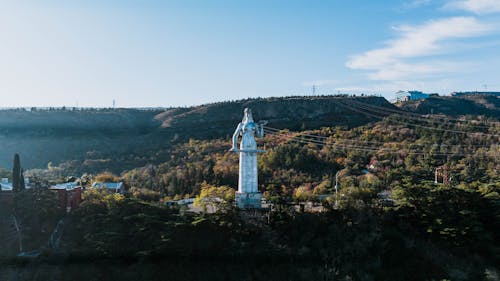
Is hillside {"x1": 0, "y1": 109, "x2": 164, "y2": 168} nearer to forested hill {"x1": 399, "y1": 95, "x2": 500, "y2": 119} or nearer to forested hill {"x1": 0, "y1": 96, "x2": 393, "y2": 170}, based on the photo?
→ forested hill {"x1": 0, "y1": 96, "x2": 393, "y2": 170}

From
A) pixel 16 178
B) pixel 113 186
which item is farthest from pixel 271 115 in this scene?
pixel 16 178

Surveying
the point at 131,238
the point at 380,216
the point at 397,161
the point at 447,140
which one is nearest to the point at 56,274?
the point at 131,238

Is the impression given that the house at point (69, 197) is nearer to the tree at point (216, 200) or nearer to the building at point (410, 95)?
the tree at point (216, 200)

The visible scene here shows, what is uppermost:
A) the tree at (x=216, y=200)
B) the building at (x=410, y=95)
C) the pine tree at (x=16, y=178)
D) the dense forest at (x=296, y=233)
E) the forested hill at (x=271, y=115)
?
the building at (x=410, y=95)

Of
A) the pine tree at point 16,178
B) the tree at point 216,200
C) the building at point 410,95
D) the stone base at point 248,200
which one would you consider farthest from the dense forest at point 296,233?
the building at point 410,95

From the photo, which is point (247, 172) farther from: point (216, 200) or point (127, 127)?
point (127, 127)

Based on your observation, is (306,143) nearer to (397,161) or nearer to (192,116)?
(397,161)
